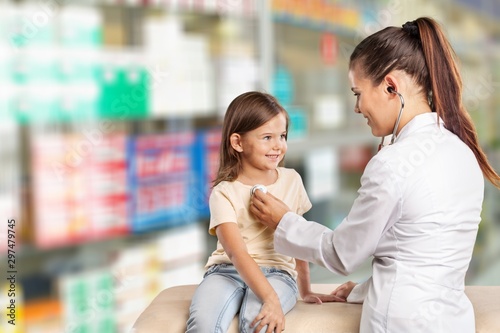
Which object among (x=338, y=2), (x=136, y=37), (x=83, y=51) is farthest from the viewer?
(x=338, y=2)

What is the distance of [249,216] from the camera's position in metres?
1.63

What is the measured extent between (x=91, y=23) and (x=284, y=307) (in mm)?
1379

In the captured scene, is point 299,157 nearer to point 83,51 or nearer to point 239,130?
point 83,51

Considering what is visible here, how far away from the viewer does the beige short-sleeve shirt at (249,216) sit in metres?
1.60

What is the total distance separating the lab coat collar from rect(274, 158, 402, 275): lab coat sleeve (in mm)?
106

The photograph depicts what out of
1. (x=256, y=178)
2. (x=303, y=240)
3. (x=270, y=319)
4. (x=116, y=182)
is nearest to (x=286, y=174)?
(x=256, y=178)

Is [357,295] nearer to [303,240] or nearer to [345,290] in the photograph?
[345,290]

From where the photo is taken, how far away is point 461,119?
1470 millimetres

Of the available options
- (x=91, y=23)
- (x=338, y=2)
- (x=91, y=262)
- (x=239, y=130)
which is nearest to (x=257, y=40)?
(x=338, y=2)

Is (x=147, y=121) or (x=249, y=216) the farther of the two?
(x=147, y=121)

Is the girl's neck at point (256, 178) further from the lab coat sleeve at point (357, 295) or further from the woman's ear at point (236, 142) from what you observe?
the lab coat sleeve at point (357, 295)

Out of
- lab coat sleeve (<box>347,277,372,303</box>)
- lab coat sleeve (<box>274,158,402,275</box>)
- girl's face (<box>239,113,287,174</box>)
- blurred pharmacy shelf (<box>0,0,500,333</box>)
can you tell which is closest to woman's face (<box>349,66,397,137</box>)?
lab coat sleeve (<box>274,158,402,275</box>)

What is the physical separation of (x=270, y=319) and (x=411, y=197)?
1.21ft

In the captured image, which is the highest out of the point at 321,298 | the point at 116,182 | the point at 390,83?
the point at 390,83
